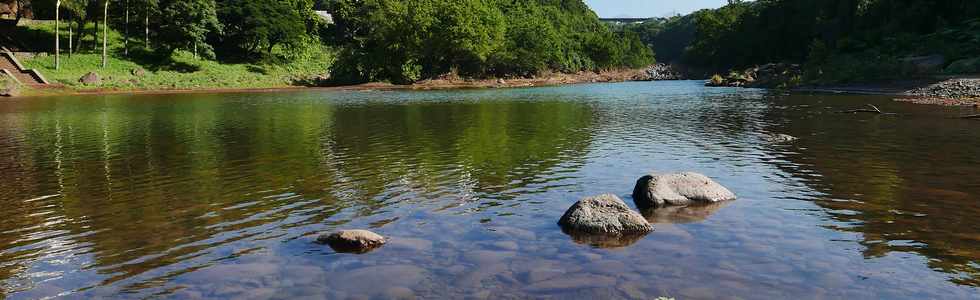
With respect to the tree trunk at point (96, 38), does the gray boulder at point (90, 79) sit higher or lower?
lower

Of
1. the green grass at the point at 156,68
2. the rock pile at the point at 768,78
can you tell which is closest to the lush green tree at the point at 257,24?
the green grass at the point at 156,68

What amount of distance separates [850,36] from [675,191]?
94.9 meters

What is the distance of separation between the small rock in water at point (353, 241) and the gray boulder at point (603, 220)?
4.08 metres

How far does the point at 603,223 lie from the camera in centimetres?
1410

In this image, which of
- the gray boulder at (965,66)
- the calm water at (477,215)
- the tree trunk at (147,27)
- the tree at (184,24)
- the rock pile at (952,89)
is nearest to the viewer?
the calm water at (477,215)

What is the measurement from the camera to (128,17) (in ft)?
342

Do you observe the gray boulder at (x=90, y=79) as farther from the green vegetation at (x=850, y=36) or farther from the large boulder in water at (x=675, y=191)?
the green vegetation at (x=850, y=36)

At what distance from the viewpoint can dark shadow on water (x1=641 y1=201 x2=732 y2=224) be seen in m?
15.3

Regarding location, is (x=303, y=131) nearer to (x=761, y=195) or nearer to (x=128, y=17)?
(x=761, y=195)

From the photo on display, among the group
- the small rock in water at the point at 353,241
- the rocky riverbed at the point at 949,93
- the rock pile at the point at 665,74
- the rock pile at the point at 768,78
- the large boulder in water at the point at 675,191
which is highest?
the rock pile at the point at 665,74

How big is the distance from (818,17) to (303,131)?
369 feet

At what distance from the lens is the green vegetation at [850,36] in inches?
2943

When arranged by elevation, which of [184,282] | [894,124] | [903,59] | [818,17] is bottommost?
[184,282]

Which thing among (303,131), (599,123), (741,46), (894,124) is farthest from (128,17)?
(741,46)
